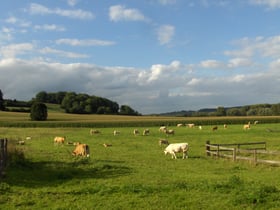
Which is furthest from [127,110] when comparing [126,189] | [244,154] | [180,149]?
[126,189]

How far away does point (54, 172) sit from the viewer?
17.0 meters

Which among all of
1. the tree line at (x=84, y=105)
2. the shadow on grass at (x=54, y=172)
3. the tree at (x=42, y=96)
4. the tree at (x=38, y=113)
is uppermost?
the tree at (x=42, y=96)

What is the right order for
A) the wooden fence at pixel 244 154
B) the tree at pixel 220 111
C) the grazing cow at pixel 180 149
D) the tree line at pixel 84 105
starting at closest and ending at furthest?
the wooden fence at pixel 244 154, the grazing cow at pixel 180 149, the tree line at pixel 84 105, the tree at pixel 220 111

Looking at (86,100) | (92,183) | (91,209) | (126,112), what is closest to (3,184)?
(92,183)

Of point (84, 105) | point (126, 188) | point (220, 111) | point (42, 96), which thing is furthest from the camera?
point (42, 96)

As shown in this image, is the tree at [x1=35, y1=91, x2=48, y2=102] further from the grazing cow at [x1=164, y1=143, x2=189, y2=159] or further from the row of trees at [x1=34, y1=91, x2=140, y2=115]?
the grazing cow at [x1=164, y1=143, x2=189, y2=159]

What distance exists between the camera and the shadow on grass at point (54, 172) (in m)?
14.7

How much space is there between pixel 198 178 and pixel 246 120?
7733 cm

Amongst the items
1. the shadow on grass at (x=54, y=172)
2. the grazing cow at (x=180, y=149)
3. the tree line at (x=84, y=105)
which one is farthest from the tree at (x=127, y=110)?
the shadow on grass at (x=54, y=172)

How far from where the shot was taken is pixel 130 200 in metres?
11.2

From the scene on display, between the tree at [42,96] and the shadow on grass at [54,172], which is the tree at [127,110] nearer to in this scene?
the tree at [42,96]

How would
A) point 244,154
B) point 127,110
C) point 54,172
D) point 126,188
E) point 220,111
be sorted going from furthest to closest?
point 127,110
point 220,111
point 244,154
point 54,172
point 126,188

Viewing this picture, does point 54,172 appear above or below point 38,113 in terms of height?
below

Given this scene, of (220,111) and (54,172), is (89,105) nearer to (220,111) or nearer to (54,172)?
(220,111)
